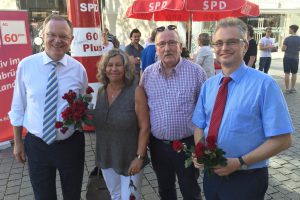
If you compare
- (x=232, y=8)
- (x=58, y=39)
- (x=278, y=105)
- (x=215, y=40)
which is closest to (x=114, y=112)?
(x=58, y=39)

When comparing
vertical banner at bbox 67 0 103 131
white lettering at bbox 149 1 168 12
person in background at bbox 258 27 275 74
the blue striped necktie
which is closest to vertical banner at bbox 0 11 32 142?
vertical banner at bbox 67 0 103 131

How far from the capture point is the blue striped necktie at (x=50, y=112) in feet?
7.83

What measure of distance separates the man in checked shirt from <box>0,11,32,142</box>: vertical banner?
3419mm

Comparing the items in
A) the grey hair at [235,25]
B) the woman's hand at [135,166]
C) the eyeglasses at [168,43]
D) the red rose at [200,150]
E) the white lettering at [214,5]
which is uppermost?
the white lettering at [214,5]

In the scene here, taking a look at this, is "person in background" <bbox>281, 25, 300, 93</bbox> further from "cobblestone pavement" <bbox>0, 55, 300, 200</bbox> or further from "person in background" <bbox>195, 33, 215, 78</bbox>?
"cobblestone pavement" <bbox>0, 55, 300, 200</bbox>

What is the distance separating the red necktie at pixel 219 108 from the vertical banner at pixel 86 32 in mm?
3653

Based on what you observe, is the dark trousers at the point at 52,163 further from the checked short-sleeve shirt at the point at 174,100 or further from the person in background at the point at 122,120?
the checked short-sleeve shirt at the point at 174,100

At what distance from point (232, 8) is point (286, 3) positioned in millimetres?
18900

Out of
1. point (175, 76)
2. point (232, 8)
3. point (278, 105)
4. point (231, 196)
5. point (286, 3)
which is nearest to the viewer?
point (278, 105)

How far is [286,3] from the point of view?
2231cm

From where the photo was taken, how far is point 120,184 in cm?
280

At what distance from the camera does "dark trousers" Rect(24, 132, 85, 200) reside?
2453 millimetres

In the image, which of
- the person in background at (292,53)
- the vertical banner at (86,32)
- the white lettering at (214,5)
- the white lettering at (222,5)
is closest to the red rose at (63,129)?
the vertical banner at (86,32)

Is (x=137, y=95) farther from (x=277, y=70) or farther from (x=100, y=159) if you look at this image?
(x=277, y=70)
